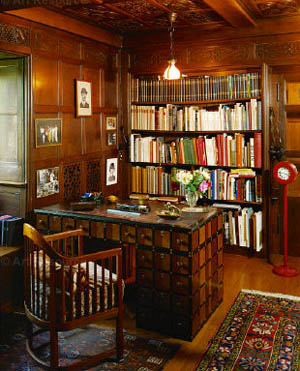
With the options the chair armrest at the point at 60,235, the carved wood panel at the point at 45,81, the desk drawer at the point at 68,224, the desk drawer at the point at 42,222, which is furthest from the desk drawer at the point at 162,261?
the carved wood panel at the point at 45,81

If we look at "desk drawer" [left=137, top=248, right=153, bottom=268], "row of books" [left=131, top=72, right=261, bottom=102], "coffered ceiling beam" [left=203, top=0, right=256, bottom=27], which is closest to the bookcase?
"row of books" [left=131, top=72, right=261, bottom=102]

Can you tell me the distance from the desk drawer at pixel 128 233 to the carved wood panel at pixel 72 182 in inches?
47.7

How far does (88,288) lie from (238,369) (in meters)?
1.13

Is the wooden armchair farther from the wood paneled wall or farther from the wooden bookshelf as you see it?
the wooden bookshelf

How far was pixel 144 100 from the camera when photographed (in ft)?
18.8

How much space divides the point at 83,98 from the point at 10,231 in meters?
1.66

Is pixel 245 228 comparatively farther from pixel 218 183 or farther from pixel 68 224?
pixel 68 224

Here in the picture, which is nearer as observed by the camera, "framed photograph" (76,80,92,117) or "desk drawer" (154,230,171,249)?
"desk drawer" (154,230,171,249)

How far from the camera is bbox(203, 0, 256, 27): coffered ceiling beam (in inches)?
155

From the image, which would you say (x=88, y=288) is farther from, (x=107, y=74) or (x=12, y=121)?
(x=107, y=74)

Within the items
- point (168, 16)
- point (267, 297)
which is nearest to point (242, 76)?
point (168, 16)

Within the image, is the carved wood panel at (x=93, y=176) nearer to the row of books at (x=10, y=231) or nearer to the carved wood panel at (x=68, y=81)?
the carved wood panel at (x=68, y=81)

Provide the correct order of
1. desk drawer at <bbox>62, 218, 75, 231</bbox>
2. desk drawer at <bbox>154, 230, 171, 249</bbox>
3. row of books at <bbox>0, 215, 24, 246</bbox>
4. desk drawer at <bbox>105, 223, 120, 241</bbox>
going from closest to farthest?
1. desk drawer at <bbox>154, 230, 171, 249</bbox>
2. desk drawer at <bbox>105, 223, 120, 241</bbox>
3. desk drawer at <bbox>62, 218, 75, 231</bbox>
4. row of books at <bbox>0, 215, 24, 246</bbox>

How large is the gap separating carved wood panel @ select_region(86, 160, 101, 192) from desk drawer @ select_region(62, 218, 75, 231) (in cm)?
113
